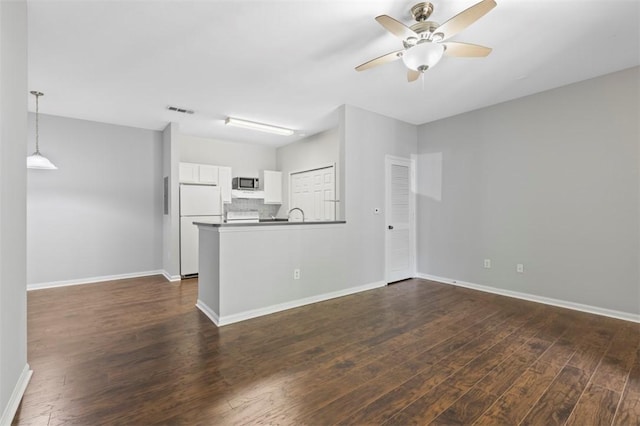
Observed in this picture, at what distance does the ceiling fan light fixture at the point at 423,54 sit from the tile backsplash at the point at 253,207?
197 inches

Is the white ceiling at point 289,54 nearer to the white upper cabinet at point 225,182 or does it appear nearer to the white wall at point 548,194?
the white wall at point 548,194

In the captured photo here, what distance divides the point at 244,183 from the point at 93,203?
264cm

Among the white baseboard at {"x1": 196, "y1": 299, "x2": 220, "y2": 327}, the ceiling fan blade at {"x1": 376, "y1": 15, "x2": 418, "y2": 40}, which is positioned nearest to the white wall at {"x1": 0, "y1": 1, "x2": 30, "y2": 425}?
the white baseboard at {"x1": 196, "y1": 299, "x2": 220, "y2": 327}

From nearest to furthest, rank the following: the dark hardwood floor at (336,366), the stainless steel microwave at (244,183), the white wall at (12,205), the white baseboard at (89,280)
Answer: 1. the white wall at (12,205)
2. the dark hardwood floor at (336,366)
3. the white baseboard at (89,280)
4. the stainless steel microwave at (244,183)

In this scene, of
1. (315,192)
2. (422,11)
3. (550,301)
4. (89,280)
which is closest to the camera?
(422,11)

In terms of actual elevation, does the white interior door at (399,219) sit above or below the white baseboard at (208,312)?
above

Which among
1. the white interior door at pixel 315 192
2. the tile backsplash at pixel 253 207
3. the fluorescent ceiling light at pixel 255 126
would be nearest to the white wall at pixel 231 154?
the tile backsplash at pixel 253 207

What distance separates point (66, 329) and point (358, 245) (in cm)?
353

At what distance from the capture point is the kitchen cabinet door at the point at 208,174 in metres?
5.53

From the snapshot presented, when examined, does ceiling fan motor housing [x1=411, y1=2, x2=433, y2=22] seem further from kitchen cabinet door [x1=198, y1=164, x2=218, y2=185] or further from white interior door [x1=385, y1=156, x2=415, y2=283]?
kitchen cabinet door [x1=198, y1=164, x2=218, y2=185]

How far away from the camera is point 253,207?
669 cm

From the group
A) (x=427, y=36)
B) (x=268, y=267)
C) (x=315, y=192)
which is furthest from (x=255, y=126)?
(x=427, y=36)

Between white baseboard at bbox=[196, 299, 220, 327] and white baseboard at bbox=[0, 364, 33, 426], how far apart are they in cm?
140

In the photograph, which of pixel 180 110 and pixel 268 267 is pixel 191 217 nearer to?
pixel 180 110
